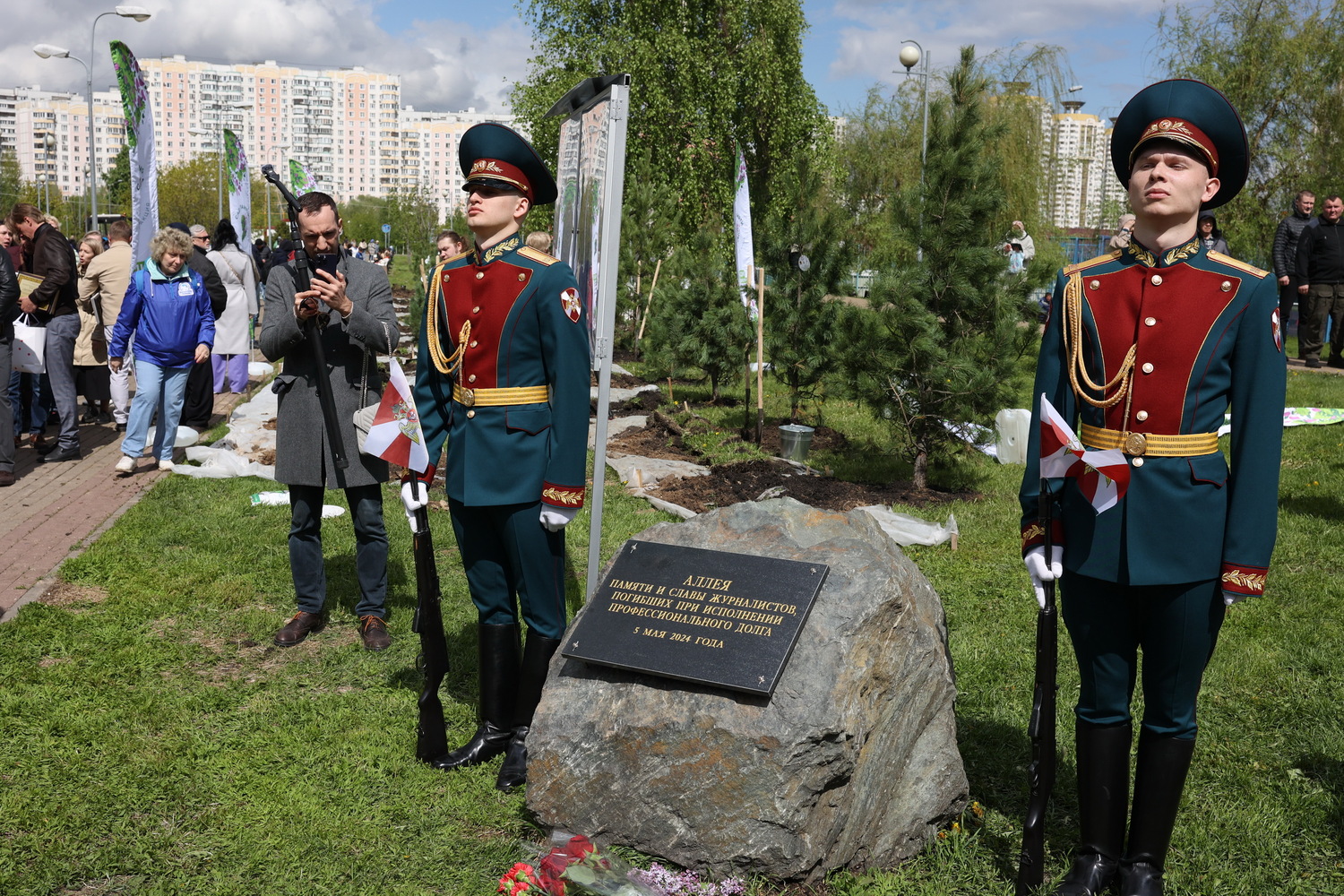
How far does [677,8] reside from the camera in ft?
73.4

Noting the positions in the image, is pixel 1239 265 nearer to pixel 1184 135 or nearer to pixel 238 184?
pixel 1184 135

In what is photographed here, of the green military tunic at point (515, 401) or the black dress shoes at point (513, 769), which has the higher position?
the green military tunic at point (515, 401)

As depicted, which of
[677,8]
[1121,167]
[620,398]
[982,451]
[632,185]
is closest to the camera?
[1121,167]

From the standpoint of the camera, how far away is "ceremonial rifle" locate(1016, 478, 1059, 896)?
9.93 feet

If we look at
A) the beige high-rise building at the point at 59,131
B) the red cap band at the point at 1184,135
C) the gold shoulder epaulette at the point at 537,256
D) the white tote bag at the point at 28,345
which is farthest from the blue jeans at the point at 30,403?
the beige high-rise building at the point at 59,131

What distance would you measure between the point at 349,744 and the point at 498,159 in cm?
229

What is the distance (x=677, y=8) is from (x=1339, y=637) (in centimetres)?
2006

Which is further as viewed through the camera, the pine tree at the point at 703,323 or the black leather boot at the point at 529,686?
the pine tree at the point at 703,323

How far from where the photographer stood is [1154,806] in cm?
300

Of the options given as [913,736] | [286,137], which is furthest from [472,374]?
[286,137]

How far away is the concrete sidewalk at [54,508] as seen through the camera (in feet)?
20.6

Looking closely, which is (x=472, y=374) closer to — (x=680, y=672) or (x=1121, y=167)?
(x=680, y=672)

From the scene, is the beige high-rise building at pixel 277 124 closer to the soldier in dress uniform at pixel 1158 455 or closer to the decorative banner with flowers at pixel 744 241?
the decorative banner with flowers at pixel 744 241

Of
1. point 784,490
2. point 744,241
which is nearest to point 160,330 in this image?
point 784,490
